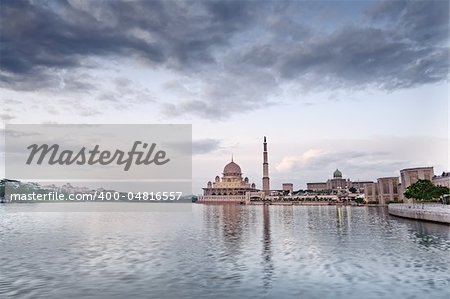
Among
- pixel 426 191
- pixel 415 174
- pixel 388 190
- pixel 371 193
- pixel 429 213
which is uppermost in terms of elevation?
pixel 415 174

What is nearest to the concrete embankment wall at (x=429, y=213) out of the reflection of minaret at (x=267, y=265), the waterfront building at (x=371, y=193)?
the reflection of minaret at (x=267, y=265)

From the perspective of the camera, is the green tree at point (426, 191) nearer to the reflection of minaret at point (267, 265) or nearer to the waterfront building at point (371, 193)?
the reflection of minaret at point (267, 265)

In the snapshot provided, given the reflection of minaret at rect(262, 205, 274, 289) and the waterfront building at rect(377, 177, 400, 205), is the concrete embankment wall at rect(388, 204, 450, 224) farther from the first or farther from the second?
the waterfront building at rect(377, 177, 400, 205)

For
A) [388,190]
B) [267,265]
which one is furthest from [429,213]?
[388,190]

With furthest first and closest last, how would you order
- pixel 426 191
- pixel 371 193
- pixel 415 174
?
pixel 371 193
pixel 415 174
pixel 426 191

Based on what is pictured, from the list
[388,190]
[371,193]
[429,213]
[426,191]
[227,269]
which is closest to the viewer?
[227,269]

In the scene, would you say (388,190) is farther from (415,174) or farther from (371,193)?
(415,174)

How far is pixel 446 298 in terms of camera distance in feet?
54.6

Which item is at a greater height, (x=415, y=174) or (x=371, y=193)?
(x=415, y=174)

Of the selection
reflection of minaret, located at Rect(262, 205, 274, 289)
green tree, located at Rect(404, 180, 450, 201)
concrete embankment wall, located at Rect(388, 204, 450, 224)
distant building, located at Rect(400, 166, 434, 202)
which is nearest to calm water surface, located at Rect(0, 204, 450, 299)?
reflection of minaret, located at Rect(262, 205, 274, 289)

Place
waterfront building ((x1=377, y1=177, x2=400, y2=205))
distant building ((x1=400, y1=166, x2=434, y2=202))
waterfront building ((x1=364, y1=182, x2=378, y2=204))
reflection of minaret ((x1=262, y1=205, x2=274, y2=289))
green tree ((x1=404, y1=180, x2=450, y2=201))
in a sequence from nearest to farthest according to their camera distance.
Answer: reflection of minaret ((x1=262, y1=205, x2=274, y2=289)), green tree ((x1=404, y1=180, x2=450, y2=201)), distant building ((x1=400, y1=166, x2=434, y2=202)), waterfront building ((x1=377, y1=177, x2=400, y2=205)), waterfront building ((x1=364, y1=182, x2=378, y2=204))

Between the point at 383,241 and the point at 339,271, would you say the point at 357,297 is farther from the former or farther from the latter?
the point at 383,241

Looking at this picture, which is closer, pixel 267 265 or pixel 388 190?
pixel 267 265

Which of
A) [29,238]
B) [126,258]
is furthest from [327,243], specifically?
[29,238]
